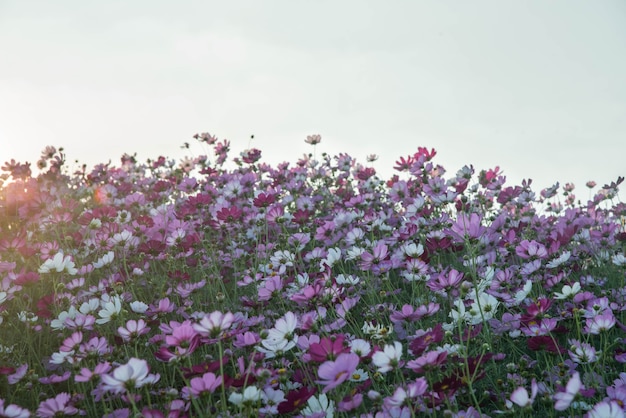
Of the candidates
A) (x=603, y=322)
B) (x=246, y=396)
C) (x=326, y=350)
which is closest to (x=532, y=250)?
(x=603, y=322)

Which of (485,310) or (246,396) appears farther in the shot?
(485,310)

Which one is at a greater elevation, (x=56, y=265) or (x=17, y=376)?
(x=56, y=265)

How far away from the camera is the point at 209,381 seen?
1453 mm

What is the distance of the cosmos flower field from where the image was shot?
1.60 metres

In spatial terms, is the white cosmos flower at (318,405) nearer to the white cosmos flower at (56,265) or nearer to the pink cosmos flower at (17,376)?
the pink cosmos flower at (17,376)

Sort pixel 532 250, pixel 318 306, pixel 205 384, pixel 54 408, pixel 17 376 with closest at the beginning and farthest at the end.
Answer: pixel 205 384 → pixel 54 408 → pixel 17 376 → pixel 318 306 → pixel 532 250

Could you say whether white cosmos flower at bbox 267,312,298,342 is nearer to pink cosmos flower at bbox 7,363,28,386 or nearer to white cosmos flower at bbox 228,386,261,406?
white cosmos flower at bbox 228,386,261,406

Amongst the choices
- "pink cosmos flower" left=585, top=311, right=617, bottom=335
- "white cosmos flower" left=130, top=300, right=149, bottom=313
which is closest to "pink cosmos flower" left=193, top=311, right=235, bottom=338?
"white cosmos flower" left=130, top=300, right=149, bottom=313

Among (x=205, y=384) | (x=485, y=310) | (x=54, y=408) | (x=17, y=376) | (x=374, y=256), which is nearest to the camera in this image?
(x=205, y=384)

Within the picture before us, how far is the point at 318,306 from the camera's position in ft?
7.45

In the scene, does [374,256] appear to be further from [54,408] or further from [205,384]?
[54,408]

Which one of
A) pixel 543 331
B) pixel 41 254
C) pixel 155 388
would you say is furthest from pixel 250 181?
pixel 543 331

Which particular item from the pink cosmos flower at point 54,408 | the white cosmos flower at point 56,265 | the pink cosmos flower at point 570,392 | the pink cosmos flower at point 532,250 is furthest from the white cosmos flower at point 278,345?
the pink cosmos flower at point 532,250

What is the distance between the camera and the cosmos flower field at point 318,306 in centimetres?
160
